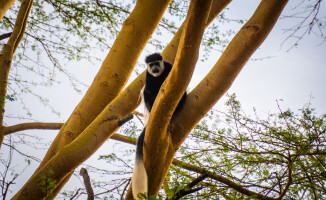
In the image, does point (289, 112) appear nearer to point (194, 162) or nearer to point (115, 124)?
point (194, 162)

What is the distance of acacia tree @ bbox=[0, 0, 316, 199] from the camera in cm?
107

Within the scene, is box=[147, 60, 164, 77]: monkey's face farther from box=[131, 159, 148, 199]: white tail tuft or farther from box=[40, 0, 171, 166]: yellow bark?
box=[131, 159, 148, 199]: white tail tuft

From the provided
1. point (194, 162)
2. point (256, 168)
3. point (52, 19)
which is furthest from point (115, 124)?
point (52, 19)

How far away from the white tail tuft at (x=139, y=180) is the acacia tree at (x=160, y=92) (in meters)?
0.09

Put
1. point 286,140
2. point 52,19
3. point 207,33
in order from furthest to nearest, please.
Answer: point 52,19 < point 207,33 < point 286,140

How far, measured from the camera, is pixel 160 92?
1.18m

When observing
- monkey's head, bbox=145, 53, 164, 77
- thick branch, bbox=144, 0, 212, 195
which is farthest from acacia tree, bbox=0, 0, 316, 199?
monkey's head, bbox=145, 53, 164, 77

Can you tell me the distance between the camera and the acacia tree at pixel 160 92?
42.1 inches

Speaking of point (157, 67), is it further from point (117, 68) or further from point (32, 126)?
point (32, 126)

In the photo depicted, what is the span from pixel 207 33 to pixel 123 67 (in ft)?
4.53

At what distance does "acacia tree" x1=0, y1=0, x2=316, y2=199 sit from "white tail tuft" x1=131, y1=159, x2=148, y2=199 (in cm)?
9

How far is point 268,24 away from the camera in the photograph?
1.44 metres

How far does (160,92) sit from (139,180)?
0.82 meters

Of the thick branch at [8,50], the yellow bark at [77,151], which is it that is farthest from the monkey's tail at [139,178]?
the thick branch at [8,50]
